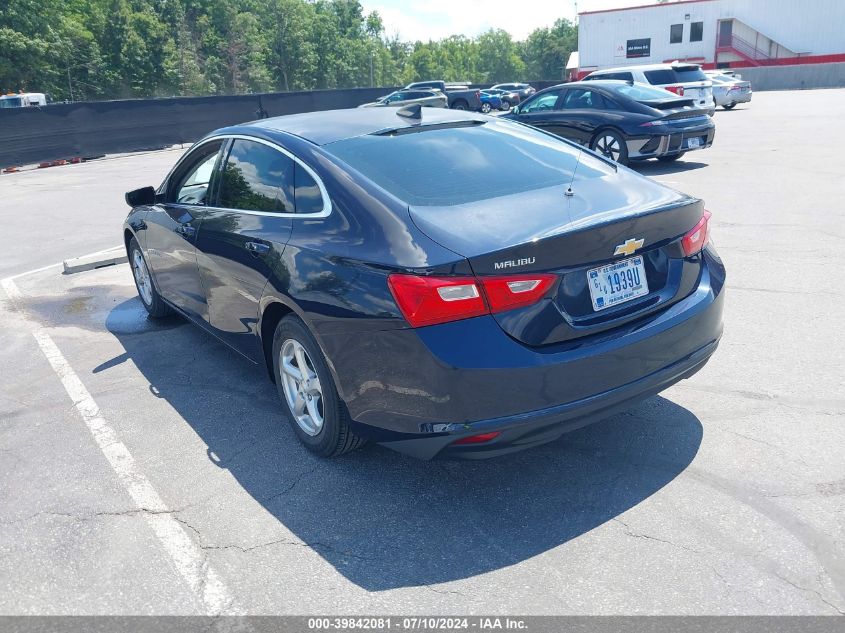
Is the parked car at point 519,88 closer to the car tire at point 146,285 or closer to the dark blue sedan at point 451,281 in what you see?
the car tire at point 146,285

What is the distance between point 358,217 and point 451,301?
28.0 inches

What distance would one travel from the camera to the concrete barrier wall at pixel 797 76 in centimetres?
5066

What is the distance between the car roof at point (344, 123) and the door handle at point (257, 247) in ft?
2.03

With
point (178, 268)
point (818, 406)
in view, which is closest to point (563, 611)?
point (818, 406)

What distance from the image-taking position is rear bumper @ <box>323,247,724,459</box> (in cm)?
300

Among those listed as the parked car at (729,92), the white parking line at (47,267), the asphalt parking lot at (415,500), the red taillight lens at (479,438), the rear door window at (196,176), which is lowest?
the parked car at (729,92)

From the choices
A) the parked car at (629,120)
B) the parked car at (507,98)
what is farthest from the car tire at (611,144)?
the parked car at (507,98)

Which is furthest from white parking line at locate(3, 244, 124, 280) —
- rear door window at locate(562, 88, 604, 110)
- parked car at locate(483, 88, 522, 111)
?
→ parked car at locate(483, 88, 522, 111)

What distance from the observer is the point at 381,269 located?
316 cm

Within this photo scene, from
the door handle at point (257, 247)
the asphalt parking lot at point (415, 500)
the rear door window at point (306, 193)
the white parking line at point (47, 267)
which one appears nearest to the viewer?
the asphalt parking lot at point (415, 500)

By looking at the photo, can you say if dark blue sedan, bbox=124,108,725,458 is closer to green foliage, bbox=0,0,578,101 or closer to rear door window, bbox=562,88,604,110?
rear door window, bbox=562,88,604,110

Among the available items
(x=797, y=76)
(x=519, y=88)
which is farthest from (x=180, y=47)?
(x=797, y=76)

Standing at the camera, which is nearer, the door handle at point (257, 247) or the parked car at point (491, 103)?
the door handle at point (257, 247)

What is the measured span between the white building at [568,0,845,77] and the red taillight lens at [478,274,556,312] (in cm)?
6610
